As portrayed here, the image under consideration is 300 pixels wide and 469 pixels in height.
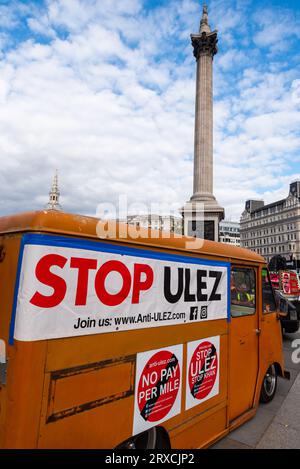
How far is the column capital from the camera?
29062mm

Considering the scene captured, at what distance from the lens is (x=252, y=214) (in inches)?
4304

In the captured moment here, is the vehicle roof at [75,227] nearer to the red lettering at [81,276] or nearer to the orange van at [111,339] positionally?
the orange van at [111,339]

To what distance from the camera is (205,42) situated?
95.2 ft

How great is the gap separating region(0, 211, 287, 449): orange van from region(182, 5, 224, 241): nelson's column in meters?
20.0

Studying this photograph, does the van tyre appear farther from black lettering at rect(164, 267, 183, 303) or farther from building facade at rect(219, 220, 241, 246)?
building facade at rect(219, 220, 241, 246)

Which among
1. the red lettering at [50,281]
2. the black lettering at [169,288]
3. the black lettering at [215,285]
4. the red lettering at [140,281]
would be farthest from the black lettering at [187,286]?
the red lettering at [50,281]

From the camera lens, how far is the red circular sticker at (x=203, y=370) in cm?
326

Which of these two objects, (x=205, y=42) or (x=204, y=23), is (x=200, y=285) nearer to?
(x=205, y=42)

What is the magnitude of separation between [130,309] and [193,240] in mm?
1229

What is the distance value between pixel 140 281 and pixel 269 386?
3.95m
